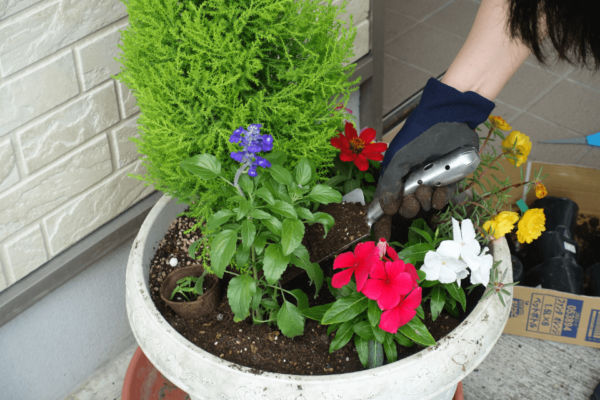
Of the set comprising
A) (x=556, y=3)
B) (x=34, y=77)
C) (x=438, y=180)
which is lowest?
(x=438, y=180)

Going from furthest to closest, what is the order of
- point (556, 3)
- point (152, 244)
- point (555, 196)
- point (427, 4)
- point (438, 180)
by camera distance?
point (427, 4), point (555, 196), point (152, 244), point (438, 180), point (556, 3)

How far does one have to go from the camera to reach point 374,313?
1.01 meters

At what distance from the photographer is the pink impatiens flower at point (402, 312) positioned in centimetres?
96

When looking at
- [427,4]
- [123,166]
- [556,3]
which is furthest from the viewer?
[427,4]

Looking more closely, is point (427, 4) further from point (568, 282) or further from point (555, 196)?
point (568, 282)

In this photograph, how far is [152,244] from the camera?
127cm

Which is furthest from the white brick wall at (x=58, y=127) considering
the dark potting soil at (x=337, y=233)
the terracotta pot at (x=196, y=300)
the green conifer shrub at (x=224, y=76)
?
the dark potting soil at (x=337, y=233)

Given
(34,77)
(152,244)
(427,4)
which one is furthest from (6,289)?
(427,4)

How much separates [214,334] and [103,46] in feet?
2.51

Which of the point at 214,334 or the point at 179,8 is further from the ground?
the point at 179,8

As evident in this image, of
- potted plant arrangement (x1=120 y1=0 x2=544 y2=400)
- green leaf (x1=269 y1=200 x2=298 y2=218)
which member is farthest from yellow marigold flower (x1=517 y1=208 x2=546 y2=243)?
green leaf (x1=269 y1=200 x2=298 y2=218)

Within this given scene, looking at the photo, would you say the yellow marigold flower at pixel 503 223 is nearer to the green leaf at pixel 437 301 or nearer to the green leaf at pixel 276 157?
the green leaf at pixel 437 301

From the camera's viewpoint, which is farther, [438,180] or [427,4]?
[427,4]

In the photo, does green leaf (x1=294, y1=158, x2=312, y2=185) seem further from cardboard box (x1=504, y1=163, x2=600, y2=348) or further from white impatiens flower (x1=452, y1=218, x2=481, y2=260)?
cardboard box (x1=504, y1=163, x2=600, y2=348)
